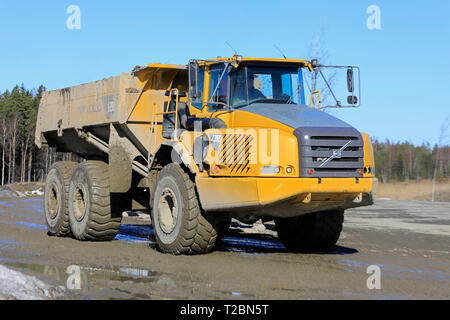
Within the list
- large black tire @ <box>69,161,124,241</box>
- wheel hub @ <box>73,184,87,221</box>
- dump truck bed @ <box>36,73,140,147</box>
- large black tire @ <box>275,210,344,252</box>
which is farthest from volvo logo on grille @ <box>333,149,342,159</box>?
wheel hub @ <box>73,184,87,221</box>

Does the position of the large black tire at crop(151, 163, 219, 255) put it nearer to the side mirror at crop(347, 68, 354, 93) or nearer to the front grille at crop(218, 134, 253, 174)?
the front grille at crop(218, 134, 253, 174)

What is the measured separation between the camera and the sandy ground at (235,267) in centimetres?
698

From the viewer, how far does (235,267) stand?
8.75 metres

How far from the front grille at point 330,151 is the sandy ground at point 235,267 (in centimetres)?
131

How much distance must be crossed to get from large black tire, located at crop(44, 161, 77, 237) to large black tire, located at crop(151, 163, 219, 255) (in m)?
3.46

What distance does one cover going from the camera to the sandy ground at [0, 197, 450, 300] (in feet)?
22.9

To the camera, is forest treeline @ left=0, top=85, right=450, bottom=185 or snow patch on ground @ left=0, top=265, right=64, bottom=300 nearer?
snow patch on ground @ left=0, top=265, right=64, bottom=300

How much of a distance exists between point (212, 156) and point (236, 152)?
0.43 metres

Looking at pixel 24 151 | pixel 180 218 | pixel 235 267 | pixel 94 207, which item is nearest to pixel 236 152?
pixel 180 218

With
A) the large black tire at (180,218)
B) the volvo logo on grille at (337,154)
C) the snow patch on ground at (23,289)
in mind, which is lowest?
the snow patch on ground at (23,289)

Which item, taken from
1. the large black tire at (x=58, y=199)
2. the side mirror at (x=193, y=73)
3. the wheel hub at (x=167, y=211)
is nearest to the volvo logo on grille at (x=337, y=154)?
the side mirror at (x=193, y=73)

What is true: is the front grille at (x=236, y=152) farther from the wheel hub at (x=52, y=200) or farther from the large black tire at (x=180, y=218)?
the wheel hub at (x=52, y=200)

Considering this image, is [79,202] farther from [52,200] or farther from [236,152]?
[236,152]
